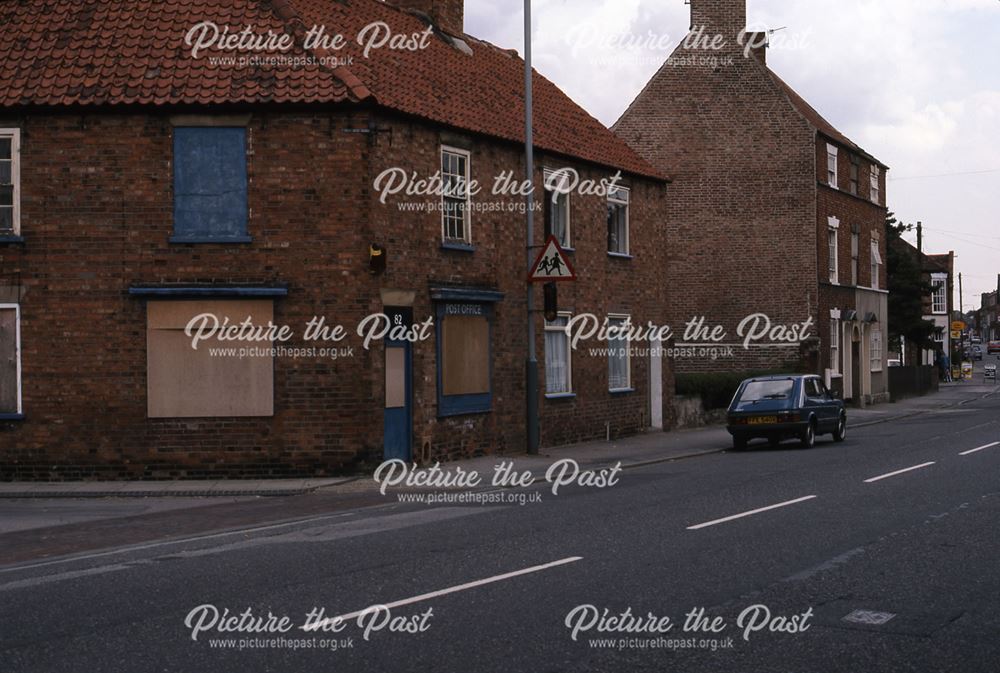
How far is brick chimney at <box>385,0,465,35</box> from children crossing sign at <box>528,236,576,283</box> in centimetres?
806

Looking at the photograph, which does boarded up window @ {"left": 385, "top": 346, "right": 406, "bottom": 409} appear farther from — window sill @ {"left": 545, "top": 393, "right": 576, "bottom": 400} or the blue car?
the blue car

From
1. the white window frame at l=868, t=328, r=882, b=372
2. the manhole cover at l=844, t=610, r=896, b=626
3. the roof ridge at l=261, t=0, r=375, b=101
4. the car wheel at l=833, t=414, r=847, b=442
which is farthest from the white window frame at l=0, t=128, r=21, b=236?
the white window frame at l=868, t=328, r=882, b=372

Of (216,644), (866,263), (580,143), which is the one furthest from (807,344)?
(216,644)

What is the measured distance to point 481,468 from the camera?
19.9 m

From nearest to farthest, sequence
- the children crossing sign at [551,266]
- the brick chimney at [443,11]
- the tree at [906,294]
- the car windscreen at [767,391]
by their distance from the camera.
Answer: the children crossing sign at [551,266] → the car windscreen at [767,391] → the brick chimney at [443,11] → the tree at [906,294]

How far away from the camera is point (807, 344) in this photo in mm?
37688

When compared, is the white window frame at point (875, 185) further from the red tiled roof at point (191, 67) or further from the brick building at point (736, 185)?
the red tiled roof at point (191, 67)

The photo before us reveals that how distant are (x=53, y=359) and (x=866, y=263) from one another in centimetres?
3327

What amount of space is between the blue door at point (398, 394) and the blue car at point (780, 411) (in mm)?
8048

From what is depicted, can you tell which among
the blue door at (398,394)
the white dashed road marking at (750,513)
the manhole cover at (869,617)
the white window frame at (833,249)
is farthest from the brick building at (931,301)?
the manhole cover at (869,617)

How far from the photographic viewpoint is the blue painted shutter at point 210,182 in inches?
738

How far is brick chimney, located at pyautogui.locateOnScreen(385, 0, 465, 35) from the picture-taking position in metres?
26.6

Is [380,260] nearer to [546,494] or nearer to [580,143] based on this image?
[546,494]

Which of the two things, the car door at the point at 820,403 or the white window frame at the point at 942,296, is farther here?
the white window frame at the point at 942,296
